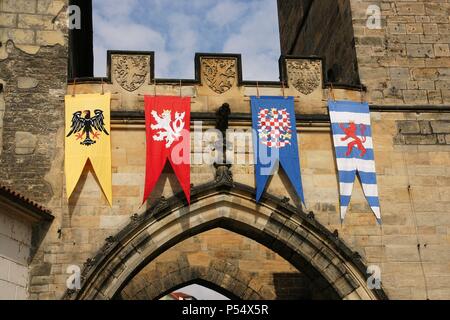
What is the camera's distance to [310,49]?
13805mm

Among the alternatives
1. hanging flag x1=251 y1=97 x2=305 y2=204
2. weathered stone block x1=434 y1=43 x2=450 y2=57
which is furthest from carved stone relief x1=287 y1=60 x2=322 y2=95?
weathered stone block x1=434 y1=43 x2=450 y2=57

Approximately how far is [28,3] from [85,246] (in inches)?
145

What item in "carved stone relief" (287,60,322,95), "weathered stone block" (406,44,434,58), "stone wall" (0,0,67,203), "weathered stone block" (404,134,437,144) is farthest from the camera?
"weathered stone block" (406,44,434,58)

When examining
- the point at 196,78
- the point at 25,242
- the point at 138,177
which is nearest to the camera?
the point at 25,242

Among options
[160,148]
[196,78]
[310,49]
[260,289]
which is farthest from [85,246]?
[310,49]

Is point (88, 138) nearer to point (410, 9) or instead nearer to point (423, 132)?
point (423, 132)

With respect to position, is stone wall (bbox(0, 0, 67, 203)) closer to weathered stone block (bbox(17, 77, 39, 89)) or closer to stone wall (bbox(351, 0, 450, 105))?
weathered stone block (bbox(17, 77, 39, 89))

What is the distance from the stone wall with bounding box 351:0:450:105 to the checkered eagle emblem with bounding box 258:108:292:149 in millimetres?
1405

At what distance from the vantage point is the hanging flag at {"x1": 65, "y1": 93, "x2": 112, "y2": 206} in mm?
9430

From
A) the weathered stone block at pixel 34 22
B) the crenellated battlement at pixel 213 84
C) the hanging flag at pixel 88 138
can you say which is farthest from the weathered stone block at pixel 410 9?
the weathered stone block at pixel 34 22

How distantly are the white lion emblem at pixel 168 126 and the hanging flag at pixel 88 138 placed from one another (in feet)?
2.10

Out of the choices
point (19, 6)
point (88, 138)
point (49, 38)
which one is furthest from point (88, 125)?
point (19, 6)

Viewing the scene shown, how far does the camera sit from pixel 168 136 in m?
9.77

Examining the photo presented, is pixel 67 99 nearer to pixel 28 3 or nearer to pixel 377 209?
pixel 28 3
